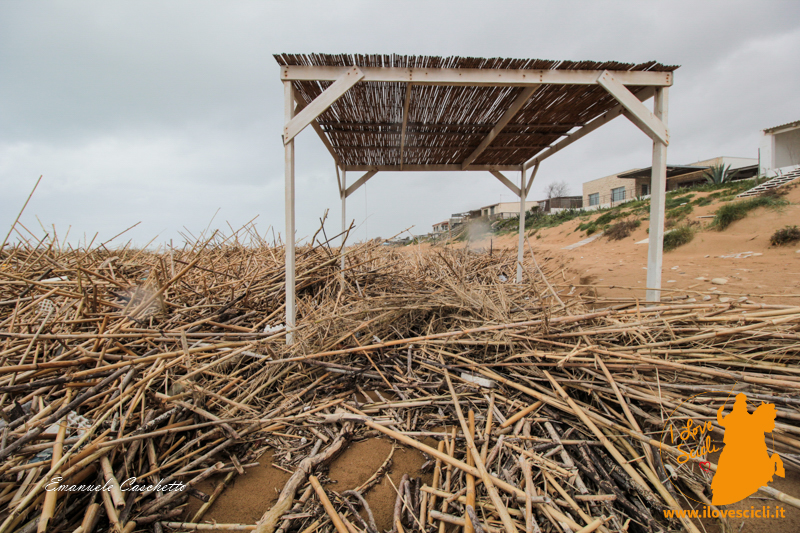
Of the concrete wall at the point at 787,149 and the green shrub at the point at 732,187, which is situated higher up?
the concrete wall at the point at 787,149

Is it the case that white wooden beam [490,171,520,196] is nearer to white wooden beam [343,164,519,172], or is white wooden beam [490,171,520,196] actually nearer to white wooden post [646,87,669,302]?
white wooden beam [343,164,519,172]

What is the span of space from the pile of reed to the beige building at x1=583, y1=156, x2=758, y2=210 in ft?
98.2

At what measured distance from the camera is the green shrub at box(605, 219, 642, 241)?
42.8ft

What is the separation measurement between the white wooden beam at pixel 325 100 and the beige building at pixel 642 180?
3014cm

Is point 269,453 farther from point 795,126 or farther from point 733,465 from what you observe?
point 795,126

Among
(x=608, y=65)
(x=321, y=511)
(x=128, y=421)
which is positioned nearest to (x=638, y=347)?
(x=321, y=511)

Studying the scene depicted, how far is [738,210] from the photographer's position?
→ 1099cm

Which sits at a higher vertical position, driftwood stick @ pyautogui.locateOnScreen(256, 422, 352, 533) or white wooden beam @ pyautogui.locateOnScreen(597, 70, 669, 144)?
white wooden beam @ pyautogui.locateOnScreen(597, 70, 669, 144)

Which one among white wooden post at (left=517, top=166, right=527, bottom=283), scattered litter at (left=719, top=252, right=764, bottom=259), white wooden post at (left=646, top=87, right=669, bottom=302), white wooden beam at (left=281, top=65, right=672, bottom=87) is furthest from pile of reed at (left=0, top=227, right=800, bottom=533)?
scattered litter at (left=719, top=252, right=764, bottom=259)

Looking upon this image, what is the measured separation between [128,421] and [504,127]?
508 centimetres

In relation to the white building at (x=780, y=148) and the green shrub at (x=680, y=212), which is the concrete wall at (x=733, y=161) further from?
the green shrub at (x=680, y=212)

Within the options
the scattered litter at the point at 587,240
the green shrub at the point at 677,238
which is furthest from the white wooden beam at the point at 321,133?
the scattered litter at the point at 587,240
